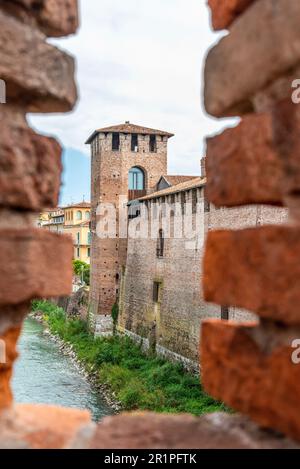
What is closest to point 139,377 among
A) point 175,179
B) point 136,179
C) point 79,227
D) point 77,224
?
point 175,179

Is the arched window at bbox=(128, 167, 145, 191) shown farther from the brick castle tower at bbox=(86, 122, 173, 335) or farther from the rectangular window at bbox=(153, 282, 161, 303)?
the rectangular window at bbox=(153, 282, 161, 303)

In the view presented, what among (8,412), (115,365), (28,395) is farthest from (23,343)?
(8,412)

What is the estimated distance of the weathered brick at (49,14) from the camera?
155cm

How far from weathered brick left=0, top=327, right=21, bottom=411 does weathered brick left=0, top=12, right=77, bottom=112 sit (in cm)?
60

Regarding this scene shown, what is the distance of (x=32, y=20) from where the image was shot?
5.21ft

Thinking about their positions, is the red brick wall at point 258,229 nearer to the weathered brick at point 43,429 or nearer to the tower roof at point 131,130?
the weathered brick at point 43,429

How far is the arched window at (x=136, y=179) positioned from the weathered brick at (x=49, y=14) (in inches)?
1047

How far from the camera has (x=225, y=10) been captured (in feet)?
5.26

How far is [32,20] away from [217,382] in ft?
3.41

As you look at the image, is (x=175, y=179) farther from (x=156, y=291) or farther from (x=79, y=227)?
(x=79, y=227)

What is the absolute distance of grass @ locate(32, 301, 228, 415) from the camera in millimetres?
14773

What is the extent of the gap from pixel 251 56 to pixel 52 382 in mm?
18734

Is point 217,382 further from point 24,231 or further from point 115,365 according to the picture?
point 115,365

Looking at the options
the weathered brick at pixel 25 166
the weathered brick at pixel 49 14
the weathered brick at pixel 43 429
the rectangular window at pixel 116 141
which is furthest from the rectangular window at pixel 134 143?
the weathered brick at pixel 43 429
